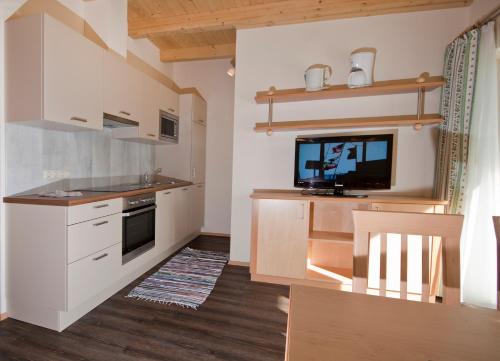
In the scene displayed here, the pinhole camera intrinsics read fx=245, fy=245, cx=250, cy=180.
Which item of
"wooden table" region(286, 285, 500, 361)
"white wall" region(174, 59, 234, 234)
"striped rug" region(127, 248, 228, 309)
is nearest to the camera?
"wooden table" region(286, 285, 500, 361)

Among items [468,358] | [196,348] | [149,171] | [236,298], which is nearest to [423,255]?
[468,358]

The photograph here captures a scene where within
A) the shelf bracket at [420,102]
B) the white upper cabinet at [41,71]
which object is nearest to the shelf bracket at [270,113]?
the shelf bracket at [420,102]

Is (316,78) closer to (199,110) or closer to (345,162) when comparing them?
(345,162)

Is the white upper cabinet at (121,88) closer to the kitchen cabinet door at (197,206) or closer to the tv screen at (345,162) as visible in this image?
the kitchen cabinet door at (197,206)

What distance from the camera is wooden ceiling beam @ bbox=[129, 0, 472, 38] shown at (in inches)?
93.0

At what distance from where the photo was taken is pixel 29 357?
1.44 m

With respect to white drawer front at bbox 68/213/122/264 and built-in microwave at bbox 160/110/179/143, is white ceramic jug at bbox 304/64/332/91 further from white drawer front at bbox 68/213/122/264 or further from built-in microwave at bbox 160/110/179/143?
white drawer front at bbox 68/213/122/264

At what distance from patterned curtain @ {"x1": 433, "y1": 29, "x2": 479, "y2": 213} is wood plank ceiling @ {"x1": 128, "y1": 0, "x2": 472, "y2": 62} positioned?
→ 0.62 m

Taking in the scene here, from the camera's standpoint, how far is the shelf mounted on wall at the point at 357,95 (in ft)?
7.45

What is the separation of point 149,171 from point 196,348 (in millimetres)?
2635

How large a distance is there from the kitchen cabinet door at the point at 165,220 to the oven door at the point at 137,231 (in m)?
0.09

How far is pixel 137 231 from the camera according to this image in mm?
2430

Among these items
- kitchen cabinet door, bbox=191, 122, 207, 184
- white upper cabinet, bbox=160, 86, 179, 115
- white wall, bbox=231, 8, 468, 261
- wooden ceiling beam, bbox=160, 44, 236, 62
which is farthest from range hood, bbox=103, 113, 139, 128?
wooden ceiling beam, bbox=160, 44, 236, 62

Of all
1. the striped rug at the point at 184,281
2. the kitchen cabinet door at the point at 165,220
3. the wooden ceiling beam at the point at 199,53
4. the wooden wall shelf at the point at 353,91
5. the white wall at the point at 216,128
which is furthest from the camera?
the white wall at the point at 216,128
